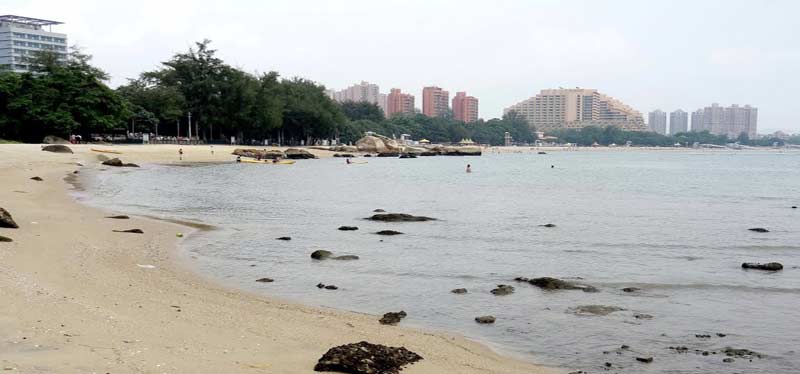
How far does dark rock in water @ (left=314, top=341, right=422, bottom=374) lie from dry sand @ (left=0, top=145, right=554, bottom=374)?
8.8 inches

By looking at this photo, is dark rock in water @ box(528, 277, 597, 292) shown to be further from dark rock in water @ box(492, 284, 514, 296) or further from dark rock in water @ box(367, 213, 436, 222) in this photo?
dark rock in water @ box(367, 213, 436, 222)

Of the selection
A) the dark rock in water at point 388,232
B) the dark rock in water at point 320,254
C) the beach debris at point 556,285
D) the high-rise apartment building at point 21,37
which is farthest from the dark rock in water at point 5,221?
the high-rise apartment building at point 21,37

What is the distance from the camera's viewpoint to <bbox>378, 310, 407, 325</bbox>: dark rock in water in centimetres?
1132

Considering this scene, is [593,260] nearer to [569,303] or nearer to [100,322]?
[569,303]

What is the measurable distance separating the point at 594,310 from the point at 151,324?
7893 millimetres

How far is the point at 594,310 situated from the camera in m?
12.6

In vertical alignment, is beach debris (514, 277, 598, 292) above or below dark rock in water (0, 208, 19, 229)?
below

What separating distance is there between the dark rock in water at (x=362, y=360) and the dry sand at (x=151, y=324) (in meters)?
0.22

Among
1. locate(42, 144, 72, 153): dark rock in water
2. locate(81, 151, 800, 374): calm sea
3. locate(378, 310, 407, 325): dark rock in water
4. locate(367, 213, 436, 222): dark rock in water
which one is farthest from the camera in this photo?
locate(42, 144, 72, 153): dark rock in water

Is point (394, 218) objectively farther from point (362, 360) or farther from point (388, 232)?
point (362, 360)

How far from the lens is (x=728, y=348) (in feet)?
34.0

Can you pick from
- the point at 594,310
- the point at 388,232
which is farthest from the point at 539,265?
the point at 388,232

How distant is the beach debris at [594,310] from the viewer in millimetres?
12438

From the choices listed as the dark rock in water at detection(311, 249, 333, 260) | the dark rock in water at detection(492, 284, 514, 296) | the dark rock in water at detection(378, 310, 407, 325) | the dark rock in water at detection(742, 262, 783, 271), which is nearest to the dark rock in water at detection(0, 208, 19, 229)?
the dark rock in water at detection(311, 249, 333, 260)
